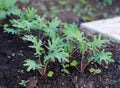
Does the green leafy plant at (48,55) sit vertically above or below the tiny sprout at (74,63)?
above

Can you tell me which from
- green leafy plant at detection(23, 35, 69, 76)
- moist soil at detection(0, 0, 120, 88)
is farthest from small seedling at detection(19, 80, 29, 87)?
green leafy plant at detection(23, 35, 69, 76)

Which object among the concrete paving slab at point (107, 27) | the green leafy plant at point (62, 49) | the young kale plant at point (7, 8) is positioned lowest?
the concrete paving slab at point (107, 27)

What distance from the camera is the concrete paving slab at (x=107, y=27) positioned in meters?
4.32

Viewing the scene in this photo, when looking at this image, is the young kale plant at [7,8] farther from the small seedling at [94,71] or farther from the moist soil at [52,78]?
the small seedling at [94,71]

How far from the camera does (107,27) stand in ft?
15.1

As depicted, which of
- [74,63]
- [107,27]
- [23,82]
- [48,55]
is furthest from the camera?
[107,27]

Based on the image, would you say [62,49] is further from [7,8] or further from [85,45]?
[7,8]

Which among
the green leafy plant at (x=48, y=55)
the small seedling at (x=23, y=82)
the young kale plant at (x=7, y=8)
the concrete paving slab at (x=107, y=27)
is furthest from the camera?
the concrete paving slab at (x=107, y=27)

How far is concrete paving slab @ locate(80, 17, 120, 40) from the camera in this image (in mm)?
4316

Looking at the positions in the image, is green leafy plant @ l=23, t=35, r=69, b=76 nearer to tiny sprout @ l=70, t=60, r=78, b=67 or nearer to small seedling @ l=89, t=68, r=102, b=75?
tiny sprout @ l=70, t=60, r=78, b=67

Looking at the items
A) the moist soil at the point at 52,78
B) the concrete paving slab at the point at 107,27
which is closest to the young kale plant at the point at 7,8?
the moist soil at the point at 52,78

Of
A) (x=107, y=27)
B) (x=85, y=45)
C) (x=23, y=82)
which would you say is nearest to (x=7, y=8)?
(x=23, y=82)

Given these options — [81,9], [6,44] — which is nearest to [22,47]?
[6,44]

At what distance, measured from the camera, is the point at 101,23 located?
15.8ft
